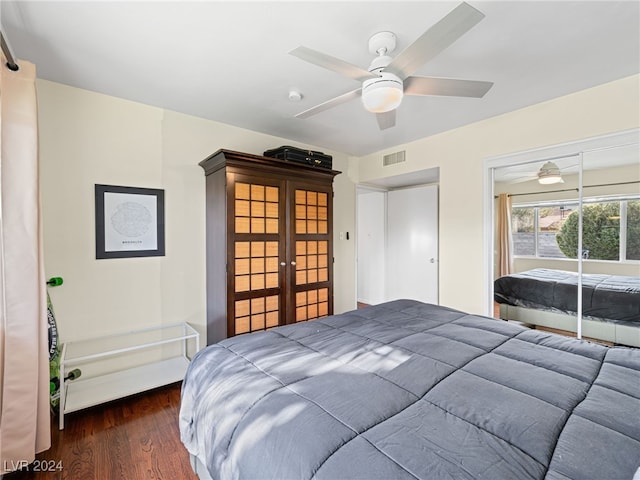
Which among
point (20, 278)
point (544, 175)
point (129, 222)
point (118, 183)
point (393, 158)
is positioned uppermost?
point (393, 158)

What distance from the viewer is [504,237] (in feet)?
10.6

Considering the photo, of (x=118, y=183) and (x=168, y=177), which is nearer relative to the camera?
(x=118, y=183)

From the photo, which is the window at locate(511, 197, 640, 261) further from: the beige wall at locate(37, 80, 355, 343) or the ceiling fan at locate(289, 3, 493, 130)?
the beige wall at locate(37, 80, 355, 343)

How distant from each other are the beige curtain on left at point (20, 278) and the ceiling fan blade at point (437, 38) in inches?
79.0

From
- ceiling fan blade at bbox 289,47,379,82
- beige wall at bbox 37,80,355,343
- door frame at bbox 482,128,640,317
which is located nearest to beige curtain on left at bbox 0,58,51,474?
beige wall at bbox 37,80,355,343

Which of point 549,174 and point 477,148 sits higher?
point 477,148

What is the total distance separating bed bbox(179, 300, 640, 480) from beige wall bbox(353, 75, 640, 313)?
1676 millimetres

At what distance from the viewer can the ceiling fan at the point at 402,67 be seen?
1.29 metres

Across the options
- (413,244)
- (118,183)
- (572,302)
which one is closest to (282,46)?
(118,183)

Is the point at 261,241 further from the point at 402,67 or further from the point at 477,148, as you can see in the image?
the point at 477,148

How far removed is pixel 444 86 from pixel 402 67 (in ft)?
1.12

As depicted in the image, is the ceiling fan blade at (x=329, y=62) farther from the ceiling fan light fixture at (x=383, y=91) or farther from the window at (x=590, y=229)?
the window at (x=590, y=229)

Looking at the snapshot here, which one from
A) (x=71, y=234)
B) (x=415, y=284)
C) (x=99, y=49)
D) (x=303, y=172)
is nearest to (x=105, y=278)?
(x=71, y=234)

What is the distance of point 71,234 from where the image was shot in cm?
242
